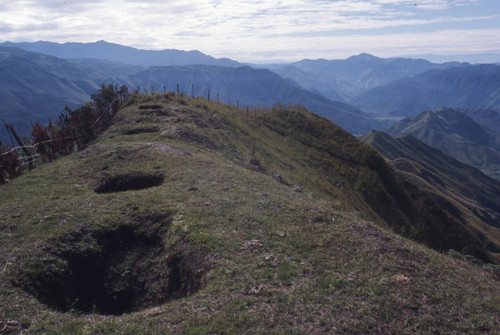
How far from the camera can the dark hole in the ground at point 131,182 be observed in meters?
22.9

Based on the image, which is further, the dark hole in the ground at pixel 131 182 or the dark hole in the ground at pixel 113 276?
the dark hole in the ground at pixel 131 182

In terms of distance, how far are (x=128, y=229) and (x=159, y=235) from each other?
1743 millimetres

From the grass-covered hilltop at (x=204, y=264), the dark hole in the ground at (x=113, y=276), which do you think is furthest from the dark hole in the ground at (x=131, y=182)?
the dark hole in the ground at (x=113, y=276)

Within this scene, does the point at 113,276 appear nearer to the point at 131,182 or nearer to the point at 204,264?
the point at 204,264

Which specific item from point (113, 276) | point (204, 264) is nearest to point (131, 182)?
point (113, 276)

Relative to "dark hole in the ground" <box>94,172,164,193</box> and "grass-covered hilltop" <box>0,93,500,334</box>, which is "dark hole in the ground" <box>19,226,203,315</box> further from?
"dark hole in the ground" <box>94,172,164,193</box>

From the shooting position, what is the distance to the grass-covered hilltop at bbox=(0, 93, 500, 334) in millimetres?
9570

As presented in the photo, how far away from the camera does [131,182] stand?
23.4m

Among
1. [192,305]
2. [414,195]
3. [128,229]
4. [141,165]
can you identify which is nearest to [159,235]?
[128,229]

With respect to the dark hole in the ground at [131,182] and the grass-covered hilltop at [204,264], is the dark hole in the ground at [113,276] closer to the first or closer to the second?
the grass-covered hilltop at [204,264]

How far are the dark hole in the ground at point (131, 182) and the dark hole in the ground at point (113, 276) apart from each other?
A: 798 cm

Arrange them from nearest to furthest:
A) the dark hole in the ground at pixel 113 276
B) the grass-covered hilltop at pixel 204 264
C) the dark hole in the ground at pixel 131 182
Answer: the grass-covered hilltop at pixel 204 264, the dark hole in the ground at pixel 113 276, the dark hole in the ground at pixel 131 182

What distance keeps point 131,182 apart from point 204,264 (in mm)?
13116

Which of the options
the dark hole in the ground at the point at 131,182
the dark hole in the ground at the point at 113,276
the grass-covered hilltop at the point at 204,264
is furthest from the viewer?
the dark hole in the ground at the point at 131,182
